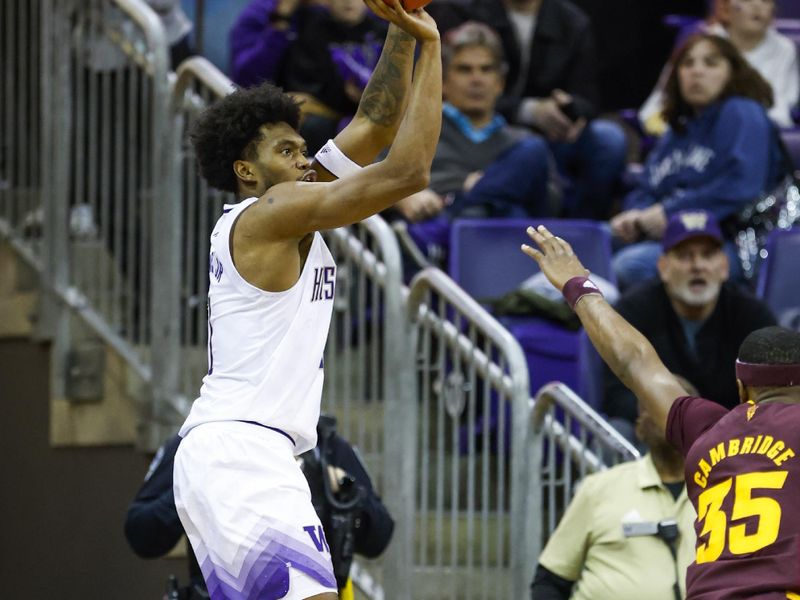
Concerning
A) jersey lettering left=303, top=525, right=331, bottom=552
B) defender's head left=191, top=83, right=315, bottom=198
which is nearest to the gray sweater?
defender's head left=191, top=83, right=315, bottom=198

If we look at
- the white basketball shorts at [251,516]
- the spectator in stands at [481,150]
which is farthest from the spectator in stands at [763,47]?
the white basketball shorts at [251,516]

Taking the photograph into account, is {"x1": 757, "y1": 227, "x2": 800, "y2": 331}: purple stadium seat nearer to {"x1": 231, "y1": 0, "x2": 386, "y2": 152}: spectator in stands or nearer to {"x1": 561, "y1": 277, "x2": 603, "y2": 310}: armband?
{"x1": 231, "y1": 0, "x2": 386, "y2": 152}: spectator in stands

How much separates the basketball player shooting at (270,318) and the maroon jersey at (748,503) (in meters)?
1.06

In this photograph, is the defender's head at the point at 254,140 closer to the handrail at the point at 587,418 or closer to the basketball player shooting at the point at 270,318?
the basketball player shooting at the point at 270,318

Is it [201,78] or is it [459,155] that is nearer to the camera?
[201,78]

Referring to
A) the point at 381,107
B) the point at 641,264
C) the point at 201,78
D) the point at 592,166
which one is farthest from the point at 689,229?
the point at 381,107

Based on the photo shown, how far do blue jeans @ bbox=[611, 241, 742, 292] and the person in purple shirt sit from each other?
3.80m

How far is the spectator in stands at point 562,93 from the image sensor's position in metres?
9.51

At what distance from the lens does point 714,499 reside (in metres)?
4.60

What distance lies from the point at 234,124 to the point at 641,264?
3922mm

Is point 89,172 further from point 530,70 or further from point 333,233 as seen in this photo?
point 530,70

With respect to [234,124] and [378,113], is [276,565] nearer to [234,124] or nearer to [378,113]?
[234,124]

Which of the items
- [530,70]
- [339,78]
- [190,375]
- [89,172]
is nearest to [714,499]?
[190,375]

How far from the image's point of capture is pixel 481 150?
9.08 meters
